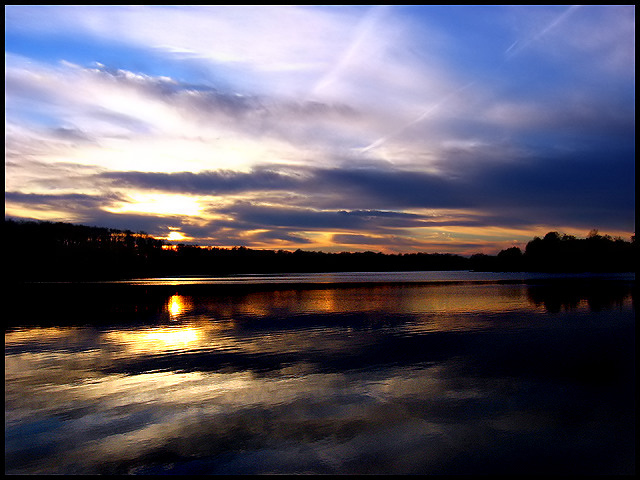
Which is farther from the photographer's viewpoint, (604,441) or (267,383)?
(267,383)

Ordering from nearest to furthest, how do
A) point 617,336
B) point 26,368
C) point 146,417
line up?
point 146,417 < point 26,368 < point 617,336

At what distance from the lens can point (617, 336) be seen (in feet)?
84.6

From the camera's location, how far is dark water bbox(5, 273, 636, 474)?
10.7 meters

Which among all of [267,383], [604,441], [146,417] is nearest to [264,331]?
[267,383]

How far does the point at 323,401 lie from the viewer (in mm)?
14555

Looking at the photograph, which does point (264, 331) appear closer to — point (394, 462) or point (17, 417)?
point (17, 417)

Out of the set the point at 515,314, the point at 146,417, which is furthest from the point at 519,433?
the point at 515,314

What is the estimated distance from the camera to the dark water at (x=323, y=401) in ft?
35.0

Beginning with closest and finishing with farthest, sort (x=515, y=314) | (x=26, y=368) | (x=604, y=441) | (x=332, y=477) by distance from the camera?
(x=332, y=477)
(x=604, y=441)
(x=26, y=368)
(x=515, y=314)

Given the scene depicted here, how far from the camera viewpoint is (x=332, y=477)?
32.2 ft

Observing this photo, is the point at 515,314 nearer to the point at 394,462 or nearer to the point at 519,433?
the point at 519,433

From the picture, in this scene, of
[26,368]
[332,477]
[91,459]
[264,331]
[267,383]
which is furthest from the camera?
[264,331]

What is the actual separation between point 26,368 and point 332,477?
51.6 feet

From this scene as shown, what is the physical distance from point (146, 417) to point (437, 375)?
1002 centimetres
